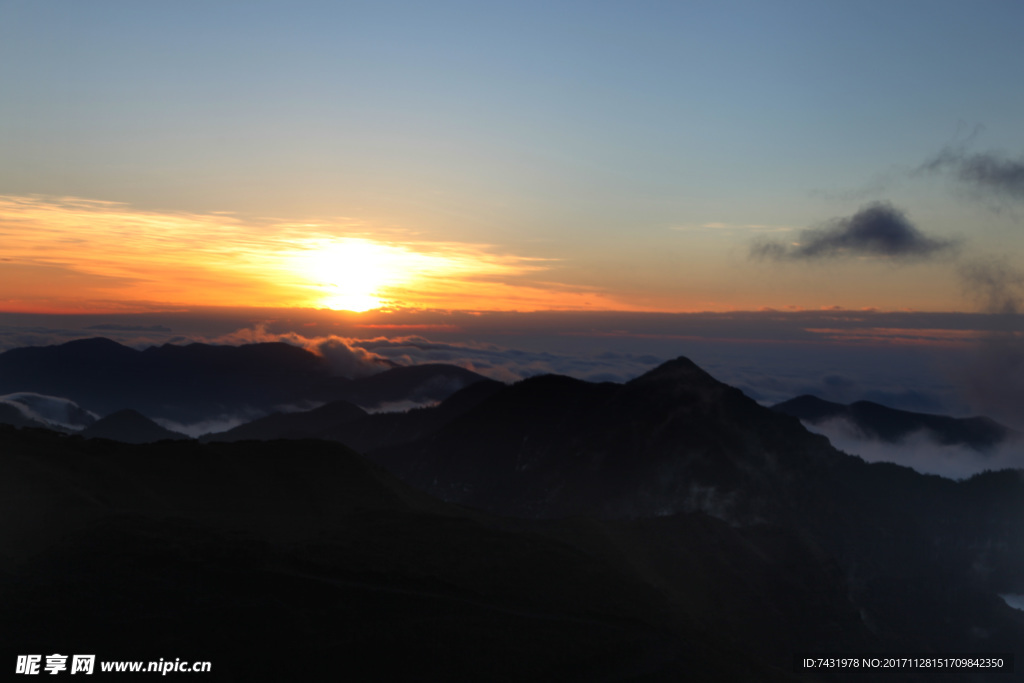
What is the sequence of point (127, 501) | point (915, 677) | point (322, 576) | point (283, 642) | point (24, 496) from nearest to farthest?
1. point (283, 642)
2. point (322, 576)
3. point (24, 496)
4. point (127, 501)
5. point (915, 677)

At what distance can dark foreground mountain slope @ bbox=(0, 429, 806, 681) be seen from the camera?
105125mm

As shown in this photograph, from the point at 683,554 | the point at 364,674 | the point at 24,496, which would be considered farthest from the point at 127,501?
the point at 683,554

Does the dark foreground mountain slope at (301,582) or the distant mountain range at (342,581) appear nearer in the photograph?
the dark foreground mountain slope at (301,582)

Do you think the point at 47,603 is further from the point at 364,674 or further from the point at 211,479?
the point at 211,479

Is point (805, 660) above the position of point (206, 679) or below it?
below

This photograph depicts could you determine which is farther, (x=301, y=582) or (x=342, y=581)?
(x=342, y=581)

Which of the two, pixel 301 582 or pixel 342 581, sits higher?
pixel 301 582

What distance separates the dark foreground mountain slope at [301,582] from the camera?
10512 cm

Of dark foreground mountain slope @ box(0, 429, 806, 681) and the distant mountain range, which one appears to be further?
the distant mountain range

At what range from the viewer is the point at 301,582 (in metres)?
124

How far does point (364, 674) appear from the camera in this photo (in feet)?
333

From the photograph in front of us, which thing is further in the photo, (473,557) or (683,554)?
(683,554)

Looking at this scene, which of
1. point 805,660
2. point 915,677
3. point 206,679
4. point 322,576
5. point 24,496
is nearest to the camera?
point 206,679

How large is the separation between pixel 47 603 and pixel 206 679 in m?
28.1
